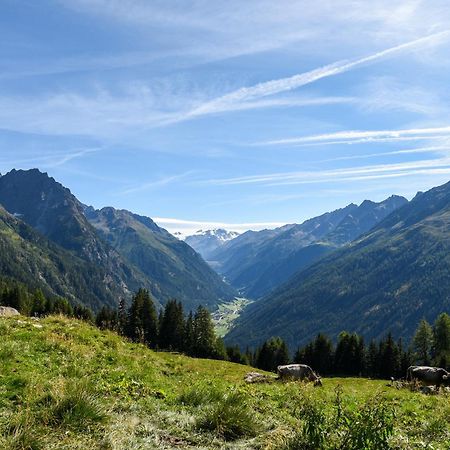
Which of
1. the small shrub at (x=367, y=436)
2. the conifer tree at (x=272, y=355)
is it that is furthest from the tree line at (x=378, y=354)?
the small shrub at (x=367, y=436)

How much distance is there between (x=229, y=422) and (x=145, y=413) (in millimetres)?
2651

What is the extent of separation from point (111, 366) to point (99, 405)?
734cm

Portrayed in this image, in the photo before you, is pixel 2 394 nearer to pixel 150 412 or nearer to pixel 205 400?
pixel 150 412

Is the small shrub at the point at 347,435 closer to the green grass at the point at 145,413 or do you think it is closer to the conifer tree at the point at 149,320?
the green grass at the point at 145,413

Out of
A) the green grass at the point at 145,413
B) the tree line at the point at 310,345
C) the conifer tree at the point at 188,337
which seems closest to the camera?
the green grass at the point at 145,413

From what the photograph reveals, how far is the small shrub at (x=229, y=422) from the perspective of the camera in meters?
11.4

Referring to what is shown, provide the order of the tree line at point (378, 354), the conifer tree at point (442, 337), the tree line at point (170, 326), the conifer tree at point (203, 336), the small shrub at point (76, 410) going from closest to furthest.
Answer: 1. the small shrub at point (76, 410)
2. the conifer tree at point (442, 337)
3. the tree line at point (378, 354)
4. the tree line at point (170, 326)
5. the conifer tree at point (203, 336)

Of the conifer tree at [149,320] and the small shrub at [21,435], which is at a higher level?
the small shrub at [21,435]

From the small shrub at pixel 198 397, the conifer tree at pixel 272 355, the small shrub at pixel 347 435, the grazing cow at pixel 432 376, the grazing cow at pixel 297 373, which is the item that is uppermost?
the small shrub at pixel 347 435

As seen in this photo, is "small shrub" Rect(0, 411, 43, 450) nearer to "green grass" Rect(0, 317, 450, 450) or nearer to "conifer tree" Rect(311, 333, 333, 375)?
"green grass" Rect(0, 317, 450, 450)

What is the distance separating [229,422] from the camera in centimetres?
1170

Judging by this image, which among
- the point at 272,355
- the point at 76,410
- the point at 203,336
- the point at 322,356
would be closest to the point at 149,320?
the point at 203,336

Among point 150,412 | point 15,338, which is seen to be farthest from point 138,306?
point 150,412

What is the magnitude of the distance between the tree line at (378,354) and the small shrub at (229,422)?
288 feet
